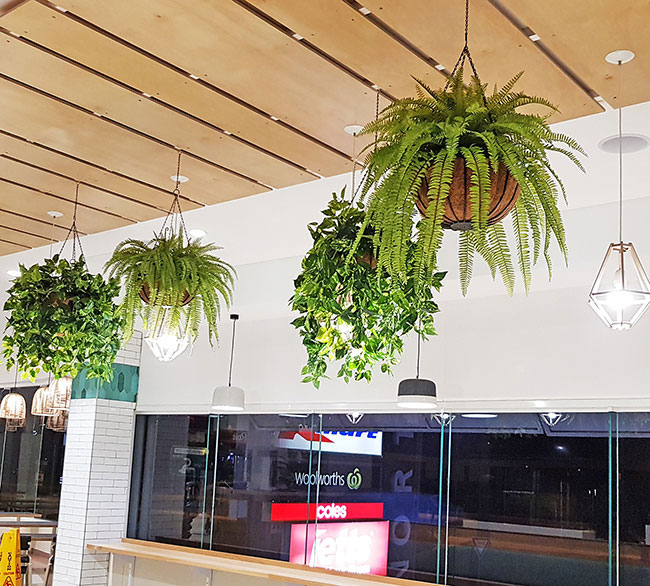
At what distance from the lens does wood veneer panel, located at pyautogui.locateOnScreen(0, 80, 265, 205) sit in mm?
3863

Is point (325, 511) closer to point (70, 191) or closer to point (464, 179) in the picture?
point (70, 191)

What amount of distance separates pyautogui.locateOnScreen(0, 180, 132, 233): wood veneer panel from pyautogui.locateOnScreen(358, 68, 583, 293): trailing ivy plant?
3496 mm

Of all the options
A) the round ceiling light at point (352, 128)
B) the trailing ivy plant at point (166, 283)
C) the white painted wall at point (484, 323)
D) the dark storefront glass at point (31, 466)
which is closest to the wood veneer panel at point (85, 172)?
the white painted wall at point (484, 323)

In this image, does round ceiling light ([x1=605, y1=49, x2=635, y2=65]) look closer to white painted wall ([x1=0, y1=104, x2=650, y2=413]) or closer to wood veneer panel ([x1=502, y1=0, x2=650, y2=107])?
wood veneer panel ([x1=502, y1=0, x2=650, y2=107])

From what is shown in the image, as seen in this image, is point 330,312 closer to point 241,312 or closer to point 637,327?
point 637,327

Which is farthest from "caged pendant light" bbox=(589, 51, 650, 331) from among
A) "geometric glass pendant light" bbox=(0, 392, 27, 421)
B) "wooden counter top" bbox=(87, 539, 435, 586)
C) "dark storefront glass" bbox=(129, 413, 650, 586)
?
"geometric glass pendant light" bbox=(0, 392, 27, 421)

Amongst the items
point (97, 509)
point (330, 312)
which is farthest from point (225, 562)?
point (330, 312)

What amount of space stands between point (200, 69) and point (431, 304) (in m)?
1.44

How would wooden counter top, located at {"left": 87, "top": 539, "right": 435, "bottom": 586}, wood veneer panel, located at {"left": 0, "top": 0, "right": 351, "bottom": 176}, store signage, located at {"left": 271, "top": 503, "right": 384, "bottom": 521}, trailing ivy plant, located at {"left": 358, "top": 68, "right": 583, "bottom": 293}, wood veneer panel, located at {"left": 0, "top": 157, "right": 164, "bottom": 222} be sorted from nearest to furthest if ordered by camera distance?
trailing ivy plant, located at {"left": 358, "top": 68, "right": 583, "bottom": 293}, wood veneer panel, located at {"left": 0, "top": 0, "right": 351, "bottom": 176}, wood veneer panel, located at {"left": 0, "top": 157, "right": 164, "bottom": 222}, wooden counter top, located at {"left": 87, "top": 539, "right": 435, "bottom": 586}, store signage, located at {"left": 271, "top": 503, "right": 384, "bottom": 521}

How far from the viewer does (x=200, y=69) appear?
11.2 feet

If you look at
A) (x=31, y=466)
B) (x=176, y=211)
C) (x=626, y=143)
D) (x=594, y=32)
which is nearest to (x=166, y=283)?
(x=176, y=211)

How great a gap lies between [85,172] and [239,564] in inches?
143

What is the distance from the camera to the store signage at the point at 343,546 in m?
6.18

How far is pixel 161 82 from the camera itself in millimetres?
3559
